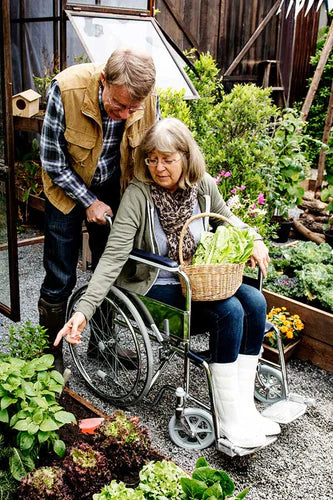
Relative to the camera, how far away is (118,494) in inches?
64.7

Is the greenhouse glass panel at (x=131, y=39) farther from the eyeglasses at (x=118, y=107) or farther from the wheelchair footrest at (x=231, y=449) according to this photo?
the wheelchair footrest at (x=231, y=449)

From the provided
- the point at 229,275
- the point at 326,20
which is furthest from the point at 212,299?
the point at 326,20

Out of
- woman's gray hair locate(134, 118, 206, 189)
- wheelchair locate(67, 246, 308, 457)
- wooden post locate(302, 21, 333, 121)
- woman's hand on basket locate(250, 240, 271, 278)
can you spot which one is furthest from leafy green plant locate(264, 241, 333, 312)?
wooden post locate(302, 21, 333, 121)

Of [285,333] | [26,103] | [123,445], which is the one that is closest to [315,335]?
[285,333]

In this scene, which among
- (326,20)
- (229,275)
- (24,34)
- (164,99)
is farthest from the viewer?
(326,20)

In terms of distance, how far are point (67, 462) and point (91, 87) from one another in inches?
58.3

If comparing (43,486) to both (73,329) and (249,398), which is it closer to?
(73,329)

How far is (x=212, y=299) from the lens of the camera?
90.7 inches

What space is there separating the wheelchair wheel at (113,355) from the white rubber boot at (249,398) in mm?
394

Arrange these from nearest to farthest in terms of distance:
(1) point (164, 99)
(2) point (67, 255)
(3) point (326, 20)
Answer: (2) point (67, 255)
(1) point (164, 99)
(3) point (326, 20)

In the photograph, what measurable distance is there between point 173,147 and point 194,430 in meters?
1.22

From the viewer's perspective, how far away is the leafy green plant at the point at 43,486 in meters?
1.71

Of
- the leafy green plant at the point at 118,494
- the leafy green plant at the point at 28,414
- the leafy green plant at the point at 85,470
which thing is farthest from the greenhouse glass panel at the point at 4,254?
the leafy green plant at the point at 118,494

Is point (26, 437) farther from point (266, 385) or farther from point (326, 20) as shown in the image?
point (326, 20)
